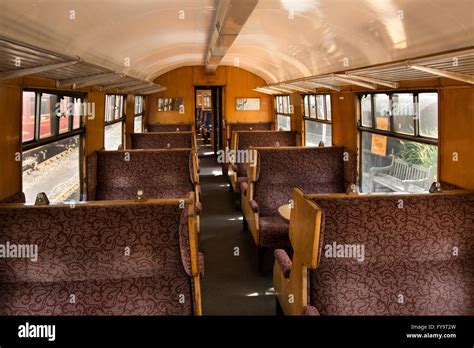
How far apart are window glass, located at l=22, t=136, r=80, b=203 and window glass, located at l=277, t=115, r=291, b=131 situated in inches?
266

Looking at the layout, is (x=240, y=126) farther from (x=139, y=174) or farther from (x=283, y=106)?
(x=139, y=174)

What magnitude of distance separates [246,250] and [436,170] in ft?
8.59

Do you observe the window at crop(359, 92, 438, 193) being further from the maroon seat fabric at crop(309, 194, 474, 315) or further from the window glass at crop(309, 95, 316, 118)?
the window glass at crop(309, 95, 316, 118)

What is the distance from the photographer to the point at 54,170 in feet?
15.8

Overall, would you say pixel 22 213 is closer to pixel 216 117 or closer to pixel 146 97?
pixel 146 97

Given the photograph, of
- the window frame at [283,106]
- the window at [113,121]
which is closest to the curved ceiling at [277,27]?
the window at [113,121]

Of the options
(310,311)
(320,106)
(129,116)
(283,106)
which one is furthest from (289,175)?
(283,106)

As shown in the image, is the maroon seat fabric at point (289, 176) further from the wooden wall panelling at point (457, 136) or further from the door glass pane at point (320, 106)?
the door glass pane at point (320, 106)

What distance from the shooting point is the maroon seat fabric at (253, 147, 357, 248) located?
220 inches

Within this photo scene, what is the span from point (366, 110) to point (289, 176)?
4.51 ft

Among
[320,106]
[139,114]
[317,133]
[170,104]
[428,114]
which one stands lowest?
[428,114]

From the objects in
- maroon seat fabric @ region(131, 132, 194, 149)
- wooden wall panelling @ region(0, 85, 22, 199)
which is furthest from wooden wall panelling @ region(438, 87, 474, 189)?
maroon seat fabric @ region(131, 132, 194, 149)

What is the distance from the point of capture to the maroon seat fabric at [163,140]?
318 inches

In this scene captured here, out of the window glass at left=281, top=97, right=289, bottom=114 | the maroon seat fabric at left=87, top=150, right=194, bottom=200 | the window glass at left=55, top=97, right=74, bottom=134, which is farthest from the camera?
the window glass at left=281, top=97, right=289, bottom=114
